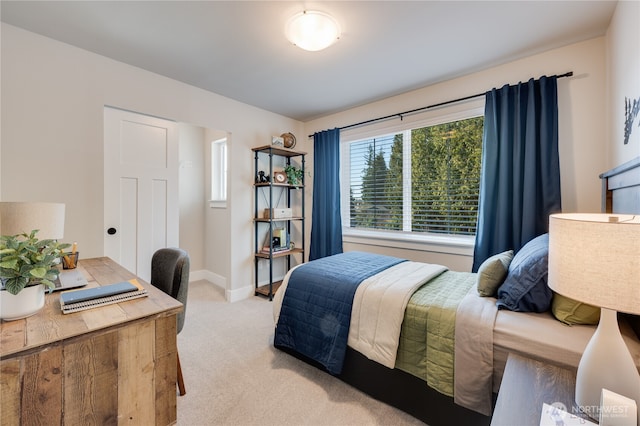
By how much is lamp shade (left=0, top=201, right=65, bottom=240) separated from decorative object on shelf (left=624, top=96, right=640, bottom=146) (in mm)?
3305

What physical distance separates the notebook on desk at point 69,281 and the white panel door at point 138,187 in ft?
3.50

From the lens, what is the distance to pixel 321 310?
Result: 189 cm

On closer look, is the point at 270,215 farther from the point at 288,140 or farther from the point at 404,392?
the point at 404,392

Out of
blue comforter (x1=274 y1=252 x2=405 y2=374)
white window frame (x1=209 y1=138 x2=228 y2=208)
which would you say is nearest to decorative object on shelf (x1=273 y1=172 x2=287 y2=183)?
white window frame (x1=209 y1=138 x2=228 y2=208)

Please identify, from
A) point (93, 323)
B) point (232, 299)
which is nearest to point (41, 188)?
point (93, 323)

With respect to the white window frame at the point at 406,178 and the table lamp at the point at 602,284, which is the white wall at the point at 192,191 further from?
the table lamp at the point at 602,284

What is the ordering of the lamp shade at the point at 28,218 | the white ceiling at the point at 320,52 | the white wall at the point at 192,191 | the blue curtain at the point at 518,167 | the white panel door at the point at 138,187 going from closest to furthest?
the lamp shade at the point at 28,218
the white ceiling at the point at 320,52
the blue curtain at the point at 518,167
the white panel door at the point at 138,187
the white wall at the point at 192,191

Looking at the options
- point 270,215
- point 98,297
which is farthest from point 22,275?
point 270,215

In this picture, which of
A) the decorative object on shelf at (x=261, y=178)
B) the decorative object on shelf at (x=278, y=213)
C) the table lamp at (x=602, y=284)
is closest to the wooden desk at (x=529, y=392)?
the table lamp at (x=602, y=284)

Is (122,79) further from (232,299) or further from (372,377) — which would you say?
(372,377)

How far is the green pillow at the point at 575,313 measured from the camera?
125 cm

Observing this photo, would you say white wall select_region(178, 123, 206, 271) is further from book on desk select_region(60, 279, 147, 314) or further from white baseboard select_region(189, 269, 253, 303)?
book on desk select_region(60, 279, 147, 314)

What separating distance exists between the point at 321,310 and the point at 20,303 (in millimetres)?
1486

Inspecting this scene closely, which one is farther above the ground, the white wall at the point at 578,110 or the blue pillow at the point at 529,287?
the white wall at the point at 578,110
